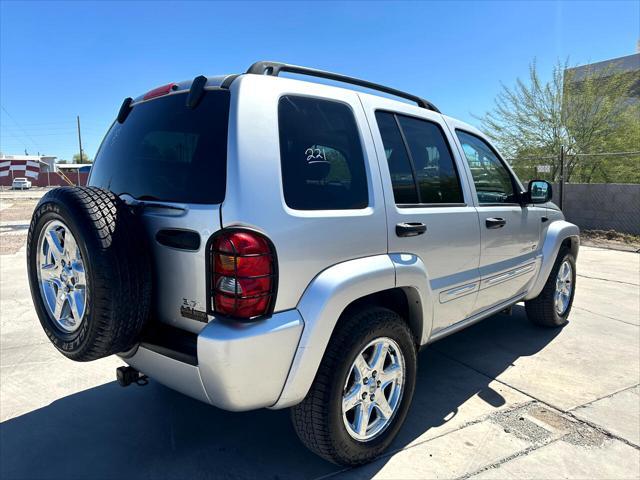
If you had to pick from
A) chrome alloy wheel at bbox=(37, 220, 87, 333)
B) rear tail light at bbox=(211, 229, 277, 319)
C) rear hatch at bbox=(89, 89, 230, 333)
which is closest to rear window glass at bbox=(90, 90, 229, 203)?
rear hatch at bbox=(89, 89, 230, 333)

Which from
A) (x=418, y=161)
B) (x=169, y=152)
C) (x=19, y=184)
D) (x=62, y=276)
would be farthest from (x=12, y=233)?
(x=19, y=184)

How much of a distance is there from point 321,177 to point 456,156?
4.67ft

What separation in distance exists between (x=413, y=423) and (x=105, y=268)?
2.09 meters

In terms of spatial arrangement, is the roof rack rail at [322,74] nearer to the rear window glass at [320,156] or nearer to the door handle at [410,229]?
the rear window glass at [320,156]

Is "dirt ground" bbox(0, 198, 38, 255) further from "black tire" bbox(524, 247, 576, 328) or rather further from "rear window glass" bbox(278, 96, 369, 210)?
"black tire" bbox(524, 247, 576, 328)

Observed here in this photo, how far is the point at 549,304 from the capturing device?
4.55 metres

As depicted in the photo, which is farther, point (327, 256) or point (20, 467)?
point (20, 467)

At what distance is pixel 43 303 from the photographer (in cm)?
240

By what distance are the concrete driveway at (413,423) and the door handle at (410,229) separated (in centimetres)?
124

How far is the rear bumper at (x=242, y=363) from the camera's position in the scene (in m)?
1.87

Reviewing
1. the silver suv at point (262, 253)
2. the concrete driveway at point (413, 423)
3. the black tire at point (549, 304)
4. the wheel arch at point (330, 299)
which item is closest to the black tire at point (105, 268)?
the silver suv at point (262, 253)

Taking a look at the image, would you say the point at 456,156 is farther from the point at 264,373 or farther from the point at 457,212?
the point at 264,373

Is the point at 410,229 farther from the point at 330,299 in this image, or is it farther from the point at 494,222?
the point at 494,222

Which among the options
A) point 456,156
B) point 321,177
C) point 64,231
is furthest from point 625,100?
point 64,231
